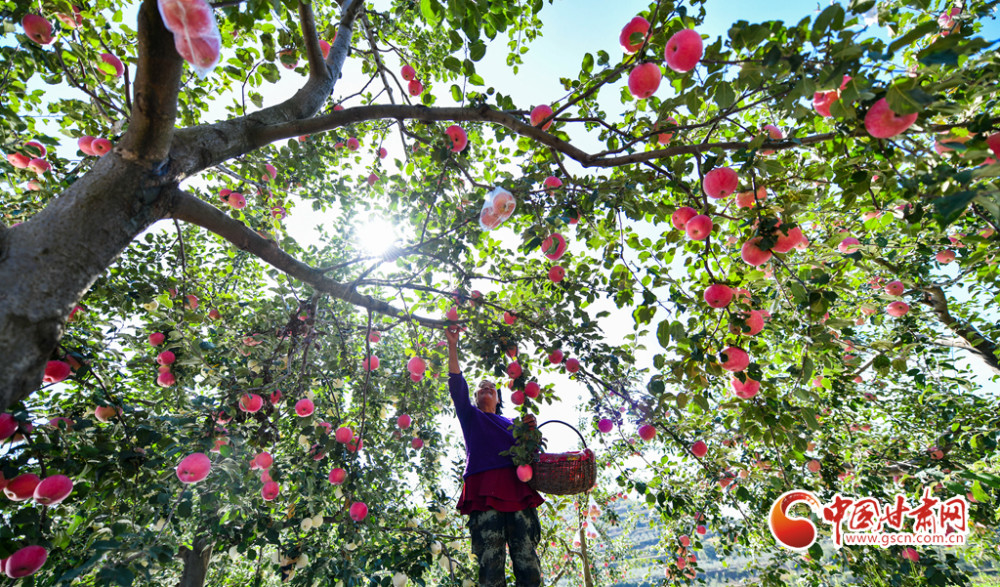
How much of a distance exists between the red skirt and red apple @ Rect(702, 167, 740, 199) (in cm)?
206

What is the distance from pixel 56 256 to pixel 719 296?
2.42 m

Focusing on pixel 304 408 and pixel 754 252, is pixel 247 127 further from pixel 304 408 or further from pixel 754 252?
pixel 754 252

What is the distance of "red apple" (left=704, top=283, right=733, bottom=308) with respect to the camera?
1.74 meters

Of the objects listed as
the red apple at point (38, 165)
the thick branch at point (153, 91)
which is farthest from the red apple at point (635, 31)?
the red apple at point (38, 165)

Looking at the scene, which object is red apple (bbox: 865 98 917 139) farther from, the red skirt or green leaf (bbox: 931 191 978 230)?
the red skirt

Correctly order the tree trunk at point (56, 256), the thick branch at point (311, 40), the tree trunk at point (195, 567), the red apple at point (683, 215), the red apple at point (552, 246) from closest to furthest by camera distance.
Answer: the tree trunk at point (56, 256), the red apple at point (683, 215), the thick branch at point (311, 40), the red apple at point (552, 246), the tree trunk at point (195, 567)

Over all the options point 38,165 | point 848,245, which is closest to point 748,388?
point 848,245

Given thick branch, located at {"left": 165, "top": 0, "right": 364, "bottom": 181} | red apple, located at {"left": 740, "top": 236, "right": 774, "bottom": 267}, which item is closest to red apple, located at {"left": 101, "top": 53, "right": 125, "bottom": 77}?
thick branch, located at {"left": 165, "top": 0, "right": 364, "bottom": 181}

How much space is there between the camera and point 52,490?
5.53ft

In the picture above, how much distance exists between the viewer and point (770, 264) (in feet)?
7.03

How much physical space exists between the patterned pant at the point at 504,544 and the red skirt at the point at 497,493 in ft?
0.21

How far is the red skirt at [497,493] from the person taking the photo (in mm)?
2475

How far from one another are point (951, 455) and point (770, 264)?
11.5ft

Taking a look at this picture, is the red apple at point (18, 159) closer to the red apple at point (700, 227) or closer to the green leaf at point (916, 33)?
the red apple at point (700, 227)
